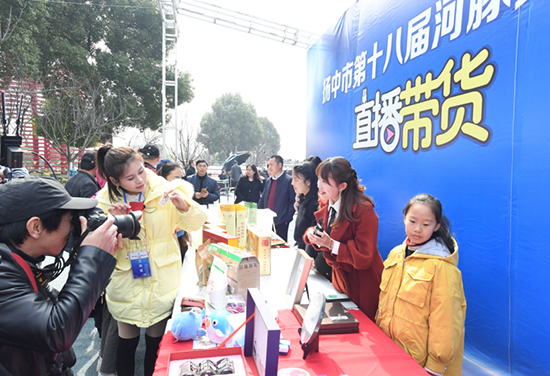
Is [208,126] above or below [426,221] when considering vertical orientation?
above

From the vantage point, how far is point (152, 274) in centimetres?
171

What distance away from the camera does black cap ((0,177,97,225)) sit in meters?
0.85

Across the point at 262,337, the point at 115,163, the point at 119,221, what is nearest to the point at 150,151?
the point at 115,163

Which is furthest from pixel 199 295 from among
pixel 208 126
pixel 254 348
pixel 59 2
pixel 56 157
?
pixel 208 126

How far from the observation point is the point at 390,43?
324 cm

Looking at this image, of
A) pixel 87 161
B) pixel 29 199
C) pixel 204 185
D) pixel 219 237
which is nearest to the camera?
pixel 29 199

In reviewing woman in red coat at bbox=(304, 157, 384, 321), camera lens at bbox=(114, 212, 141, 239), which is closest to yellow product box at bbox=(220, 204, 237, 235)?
woman in red coat at bbox=(304, 157, 384, 321)

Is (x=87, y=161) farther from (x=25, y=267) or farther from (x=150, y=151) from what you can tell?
(x=25, y=267)

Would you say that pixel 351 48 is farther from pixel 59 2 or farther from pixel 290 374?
pixel 59 2

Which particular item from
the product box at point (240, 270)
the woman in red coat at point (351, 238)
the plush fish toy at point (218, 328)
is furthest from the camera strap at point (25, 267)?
the woman in red coat at point (351, 238)

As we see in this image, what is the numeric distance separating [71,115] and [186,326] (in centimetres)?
1157

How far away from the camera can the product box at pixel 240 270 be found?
172cm

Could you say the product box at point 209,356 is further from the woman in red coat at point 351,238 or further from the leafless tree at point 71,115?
the leafless tree at point 71,115

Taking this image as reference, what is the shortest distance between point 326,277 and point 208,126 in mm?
36622
